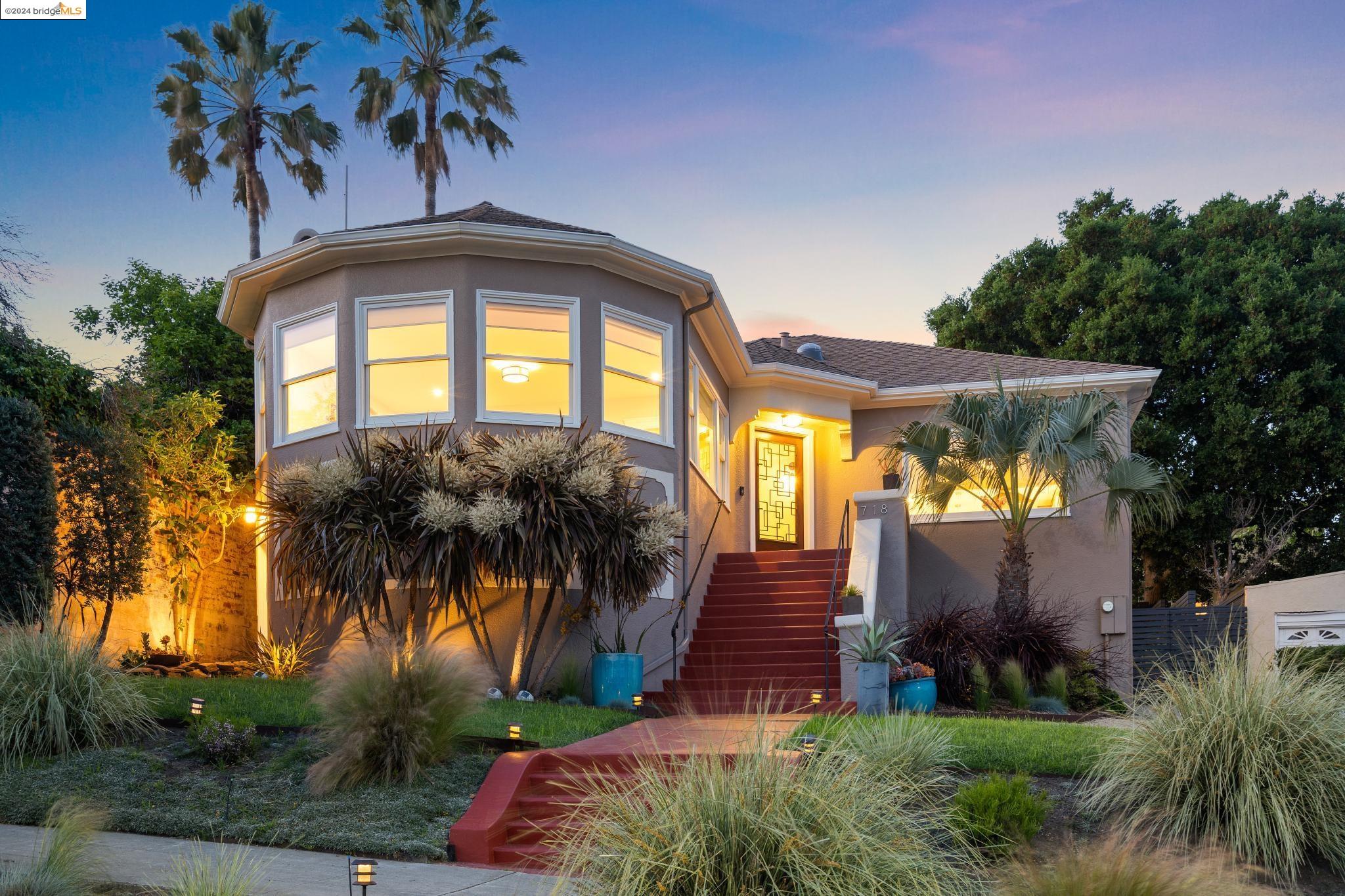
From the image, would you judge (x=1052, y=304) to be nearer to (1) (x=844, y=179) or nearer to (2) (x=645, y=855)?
(1) (x=844, y=179)

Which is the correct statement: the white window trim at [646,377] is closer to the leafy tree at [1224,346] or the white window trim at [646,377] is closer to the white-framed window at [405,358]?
the white-framed window at [405,358]

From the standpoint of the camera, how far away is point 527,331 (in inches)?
523

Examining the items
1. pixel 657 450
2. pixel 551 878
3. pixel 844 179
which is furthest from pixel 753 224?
pixel 551 878

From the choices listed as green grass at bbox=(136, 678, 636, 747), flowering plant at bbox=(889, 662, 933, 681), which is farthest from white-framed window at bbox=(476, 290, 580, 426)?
flowering plant at bbox=(889, 662, 933, 681)

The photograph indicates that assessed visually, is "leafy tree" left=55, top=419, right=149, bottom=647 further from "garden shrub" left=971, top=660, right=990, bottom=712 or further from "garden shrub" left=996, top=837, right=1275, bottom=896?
"garden shrub" left=996, top=837, right=1275, bottom=896

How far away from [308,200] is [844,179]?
13.0 meters

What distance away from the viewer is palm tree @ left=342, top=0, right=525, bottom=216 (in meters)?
24.3

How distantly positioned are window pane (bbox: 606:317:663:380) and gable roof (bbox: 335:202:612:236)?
1.16 meters

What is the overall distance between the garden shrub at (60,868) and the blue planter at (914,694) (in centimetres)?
776

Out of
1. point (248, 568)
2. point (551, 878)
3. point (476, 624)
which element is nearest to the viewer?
point (551, 878)

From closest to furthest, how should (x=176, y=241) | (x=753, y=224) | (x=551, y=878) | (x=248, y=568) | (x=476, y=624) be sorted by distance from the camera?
(x=551, y=878) < (x=476, y=624) < (x=248, y=568) < (x=753, y=224) < (x=176, y=241)

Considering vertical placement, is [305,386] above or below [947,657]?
above

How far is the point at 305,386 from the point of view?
13.8 meters

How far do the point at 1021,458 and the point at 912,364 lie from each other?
483 cm
